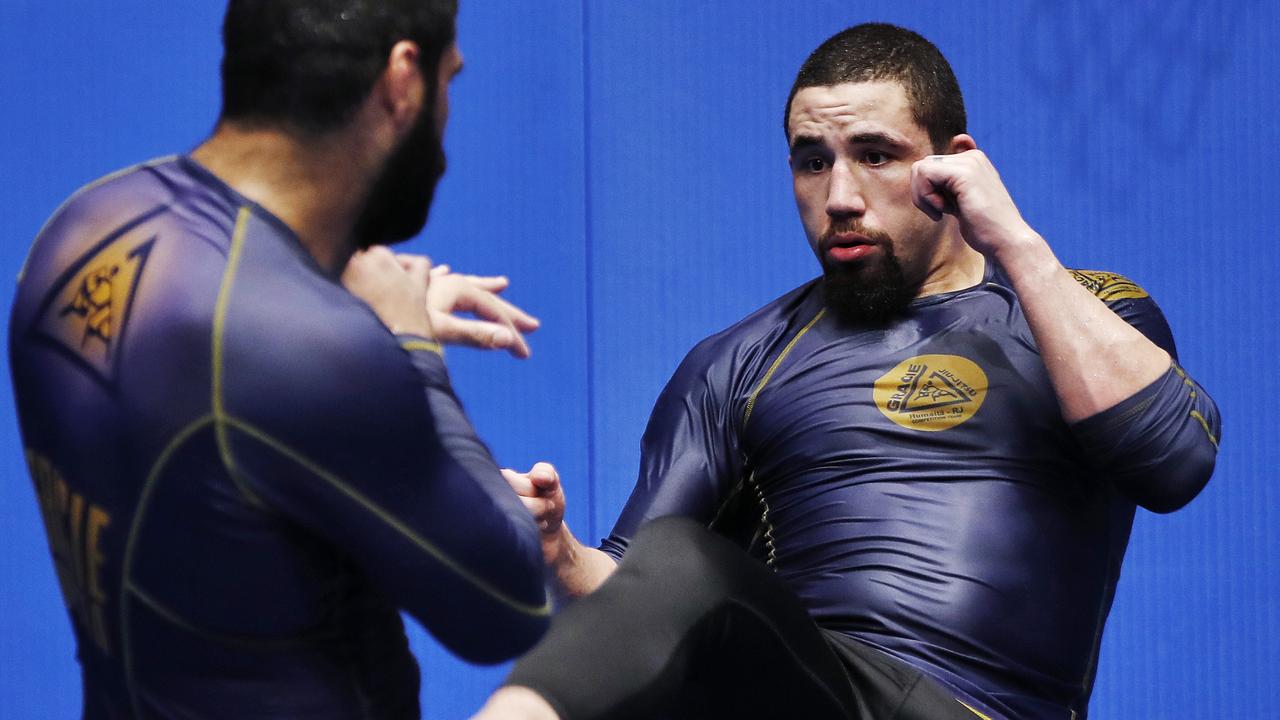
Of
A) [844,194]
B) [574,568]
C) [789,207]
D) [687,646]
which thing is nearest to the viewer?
[687,646]

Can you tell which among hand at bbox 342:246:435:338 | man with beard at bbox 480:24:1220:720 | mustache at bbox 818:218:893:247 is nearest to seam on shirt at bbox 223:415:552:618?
hand at bbox 342:246:435:338

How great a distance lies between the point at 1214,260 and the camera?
6.93 ft

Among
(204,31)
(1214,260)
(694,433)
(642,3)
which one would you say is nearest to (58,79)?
(204,31)

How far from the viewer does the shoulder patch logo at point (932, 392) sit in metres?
1.26

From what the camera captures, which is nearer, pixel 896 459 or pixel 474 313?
pixel 474 313

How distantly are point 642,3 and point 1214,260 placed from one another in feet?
3.03

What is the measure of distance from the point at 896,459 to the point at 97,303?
76cm

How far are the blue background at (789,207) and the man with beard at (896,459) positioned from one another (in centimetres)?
64

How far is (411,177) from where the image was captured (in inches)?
30.0

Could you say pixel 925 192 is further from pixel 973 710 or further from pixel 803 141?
pixel 973 710

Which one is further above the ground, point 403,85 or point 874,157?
point 874,157

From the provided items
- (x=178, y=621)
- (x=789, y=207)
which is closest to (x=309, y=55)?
(x=178, y=621)

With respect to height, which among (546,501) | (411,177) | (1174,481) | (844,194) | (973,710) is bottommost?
(973,710)

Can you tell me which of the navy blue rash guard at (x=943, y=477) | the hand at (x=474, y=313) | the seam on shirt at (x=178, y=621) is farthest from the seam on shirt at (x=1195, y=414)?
the seam on shirt at (x=178, y=621)
